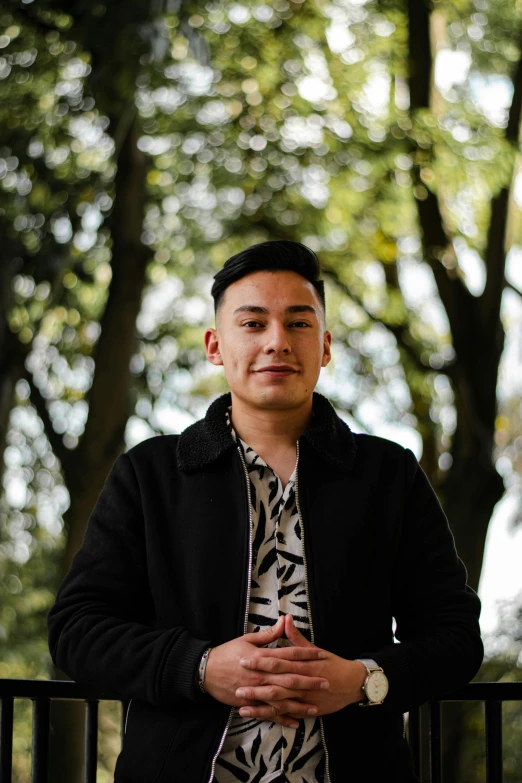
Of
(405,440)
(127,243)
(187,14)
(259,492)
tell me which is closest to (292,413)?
(259,492)

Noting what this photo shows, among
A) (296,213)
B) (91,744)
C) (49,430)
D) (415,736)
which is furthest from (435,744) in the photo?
(296,213)

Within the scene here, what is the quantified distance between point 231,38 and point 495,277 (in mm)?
2457

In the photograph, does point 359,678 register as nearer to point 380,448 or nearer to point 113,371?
point 380,448

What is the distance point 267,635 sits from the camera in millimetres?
1784

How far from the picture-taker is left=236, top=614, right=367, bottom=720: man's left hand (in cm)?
175

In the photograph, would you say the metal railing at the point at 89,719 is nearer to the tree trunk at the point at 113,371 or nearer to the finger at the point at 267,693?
the finger at the point at 267,693

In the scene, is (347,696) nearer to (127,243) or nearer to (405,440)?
(127,243)

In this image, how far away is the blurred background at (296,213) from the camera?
5762mm

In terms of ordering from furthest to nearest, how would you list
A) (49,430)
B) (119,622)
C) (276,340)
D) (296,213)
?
(296,213) < (49,430) < (276,340) < (119,622)

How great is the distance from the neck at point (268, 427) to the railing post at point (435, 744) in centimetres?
71

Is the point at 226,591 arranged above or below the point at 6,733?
above

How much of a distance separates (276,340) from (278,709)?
0.77 meters

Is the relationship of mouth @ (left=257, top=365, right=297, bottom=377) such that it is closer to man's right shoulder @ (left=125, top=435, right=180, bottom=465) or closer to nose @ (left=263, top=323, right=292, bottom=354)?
nose @ (left=263, top=323, right=292, bottom=354)

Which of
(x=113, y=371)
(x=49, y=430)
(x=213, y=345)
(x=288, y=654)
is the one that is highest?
(x=113, y=371)
